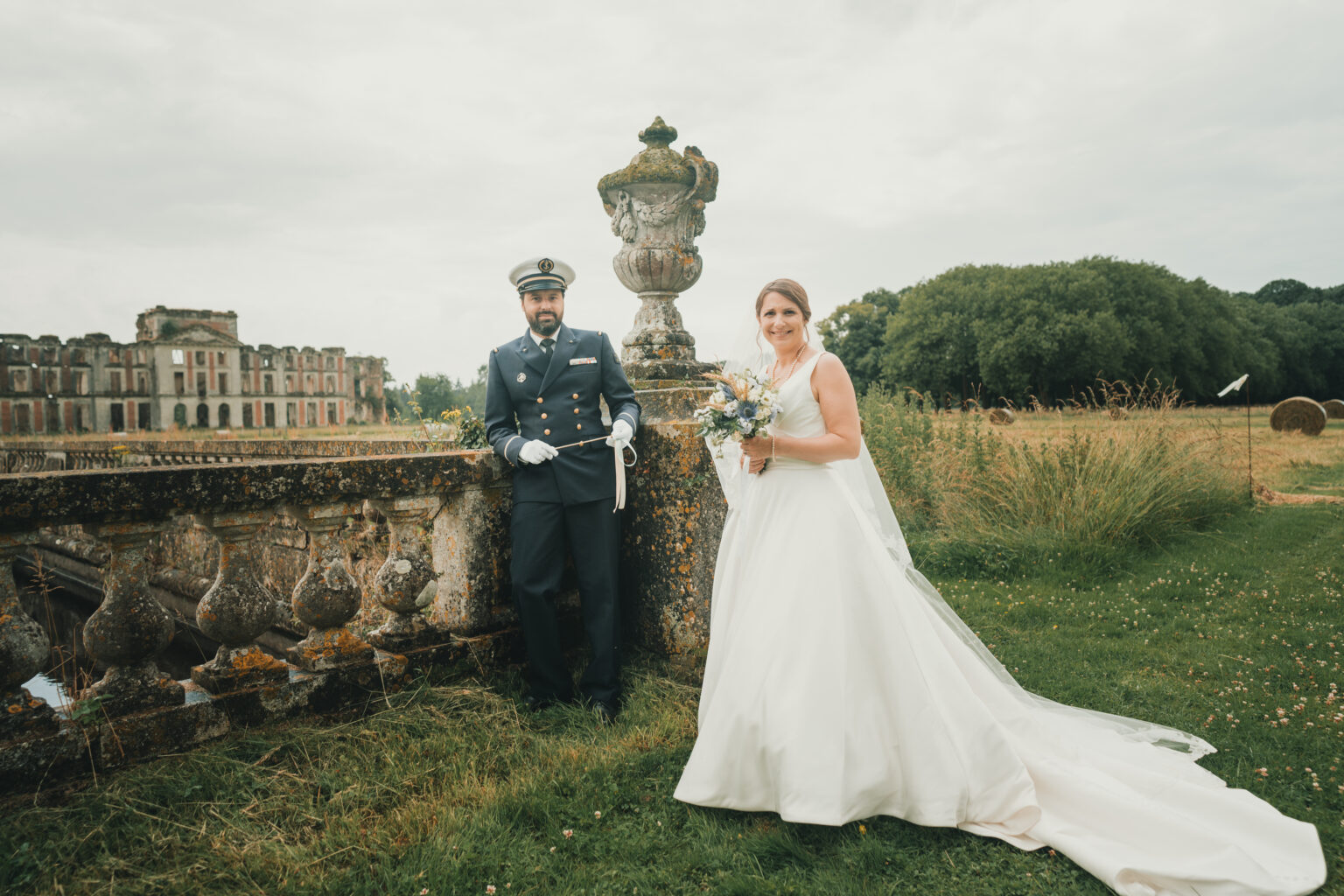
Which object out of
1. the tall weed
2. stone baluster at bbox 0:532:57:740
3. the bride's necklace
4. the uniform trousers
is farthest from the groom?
the tall weed

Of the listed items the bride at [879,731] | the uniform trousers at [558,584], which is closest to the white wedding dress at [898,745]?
the bride at [879,731]

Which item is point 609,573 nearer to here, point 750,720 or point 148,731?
point 750,720

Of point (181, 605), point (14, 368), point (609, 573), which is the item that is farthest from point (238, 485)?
point (14, 368)

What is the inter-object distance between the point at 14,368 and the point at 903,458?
5498 centimetres

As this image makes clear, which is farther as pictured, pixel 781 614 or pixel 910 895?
pixel 781 614

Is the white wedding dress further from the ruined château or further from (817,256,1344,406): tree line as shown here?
the ruined château

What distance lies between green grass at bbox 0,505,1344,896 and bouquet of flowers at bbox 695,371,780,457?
1.43 meters

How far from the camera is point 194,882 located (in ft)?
7.82

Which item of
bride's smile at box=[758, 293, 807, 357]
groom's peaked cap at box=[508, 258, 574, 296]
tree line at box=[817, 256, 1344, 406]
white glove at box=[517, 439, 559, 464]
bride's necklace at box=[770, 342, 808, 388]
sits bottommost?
white glove at box=[517, 439, 559, 464]


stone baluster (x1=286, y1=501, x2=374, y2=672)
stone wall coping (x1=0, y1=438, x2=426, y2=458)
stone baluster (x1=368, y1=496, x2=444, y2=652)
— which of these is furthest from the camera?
stone wall coping (x1=0, y1=438, x2=426, y2=458)

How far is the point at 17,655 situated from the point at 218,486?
0.85 meters

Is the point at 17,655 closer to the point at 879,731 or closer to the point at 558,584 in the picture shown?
the point at 558,584

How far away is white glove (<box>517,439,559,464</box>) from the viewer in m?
3.73

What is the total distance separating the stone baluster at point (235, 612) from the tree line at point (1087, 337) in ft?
133
